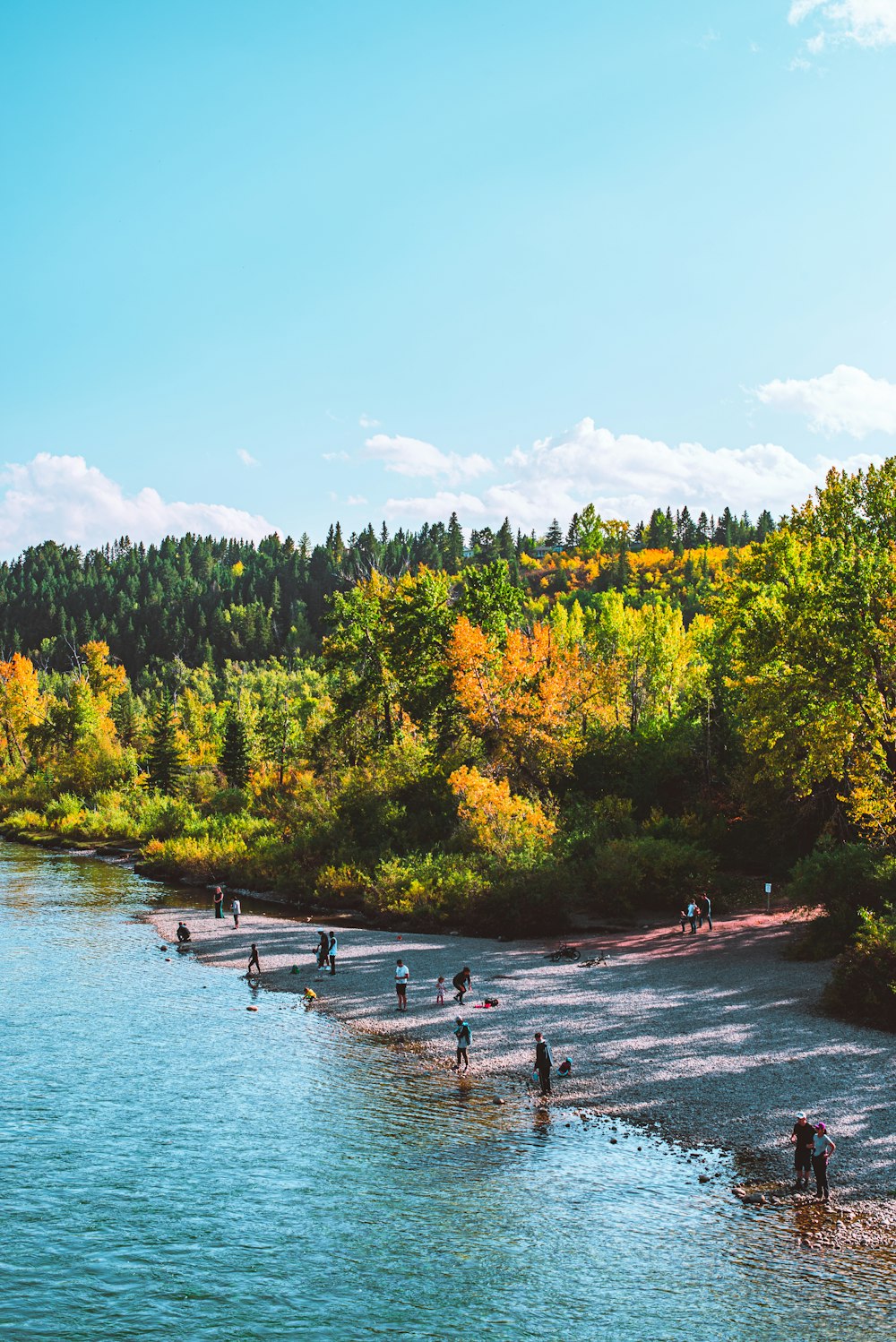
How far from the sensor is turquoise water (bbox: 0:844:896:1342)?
15320 millimetres

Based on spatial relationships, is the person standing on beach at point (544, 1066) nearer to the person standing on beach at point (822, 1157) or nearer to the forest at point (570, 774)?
the person standing on beach at point (822, 1157)

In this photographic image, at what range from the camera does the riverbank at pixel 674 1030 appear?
2048cm

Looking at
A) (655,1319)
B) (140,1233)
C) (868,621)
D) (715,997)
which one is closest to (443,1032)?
(715,997)

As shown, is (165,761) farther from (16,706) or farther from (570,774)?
(570,774)

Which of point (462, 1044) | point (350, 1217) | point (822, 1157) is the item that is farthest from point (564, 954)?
point (350, 1217)

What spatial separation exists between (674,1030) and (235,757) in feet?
211

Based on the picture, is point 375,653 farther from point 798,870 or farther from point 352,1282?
point 352,1282

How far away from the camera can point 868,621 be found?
34188 millimetres

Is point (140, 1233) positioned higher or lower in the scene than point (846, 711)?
lower

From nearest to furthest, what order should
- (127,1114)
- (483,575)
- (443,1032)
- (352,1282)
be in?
(352,1282), (127,1114), (443,1032), (483,575)

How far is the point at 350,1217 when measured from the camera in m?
18.5

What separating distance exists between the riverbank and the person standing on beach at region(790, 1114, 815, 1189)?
0.32 meters

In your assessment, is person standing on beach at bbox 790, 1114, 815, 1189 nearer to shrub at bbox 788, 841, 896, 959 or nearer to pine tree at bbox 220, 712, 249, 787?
shrub at bbox 788, 841, 896, 959

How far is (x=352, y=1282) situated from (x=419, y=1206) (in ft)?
8.72
